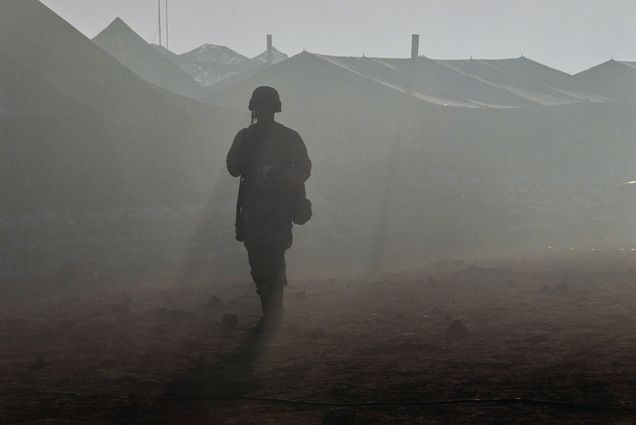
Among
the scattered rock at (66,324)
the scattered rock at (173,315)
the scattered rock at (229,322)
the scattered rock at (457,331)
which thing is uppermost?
the scattered rock at (173,315)

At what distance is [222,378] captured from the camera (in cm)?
475

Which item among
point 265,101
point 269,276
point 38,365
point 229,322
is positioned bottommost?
point 38,365

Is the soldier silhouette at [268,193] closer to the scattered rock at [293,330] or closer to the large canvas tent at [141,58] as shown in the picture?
the scattered rock at [293,330]

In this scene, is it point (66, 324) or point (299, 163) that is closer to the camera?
point (299, 163)

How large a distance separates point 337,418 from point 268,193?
3.24 m

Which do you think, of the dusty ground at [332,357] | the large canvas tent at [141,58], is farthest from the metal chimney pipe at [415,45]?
the dusty ground at [332,357]

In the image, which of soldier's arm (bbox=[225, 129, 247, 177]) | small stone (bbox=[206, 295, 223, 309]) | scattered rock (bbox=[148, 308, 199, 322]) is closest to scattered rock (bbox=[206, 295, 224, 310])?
small stone (bbox=[206, 295, 223, 309])

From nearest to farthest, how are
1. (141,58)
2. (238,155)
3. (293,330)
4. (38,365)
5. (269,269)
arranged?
1. (38,365)
2. (293,330)
3. (269,269)
4. (238,155)
5. (141,58)

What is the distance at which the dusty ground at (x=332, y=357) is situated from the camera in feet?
13.1

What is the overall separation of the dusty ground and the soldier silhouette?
16.5 inches

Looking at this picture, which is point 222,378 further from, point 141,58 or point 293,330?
point 141,58

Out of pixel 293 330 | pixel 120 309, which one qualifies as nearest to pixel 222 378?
pixel 293 330

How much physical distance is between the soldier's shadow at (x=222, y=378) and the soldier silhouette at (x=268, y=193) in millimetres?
1127

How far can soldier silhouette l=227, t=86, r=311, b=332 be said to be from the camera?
263 inches
